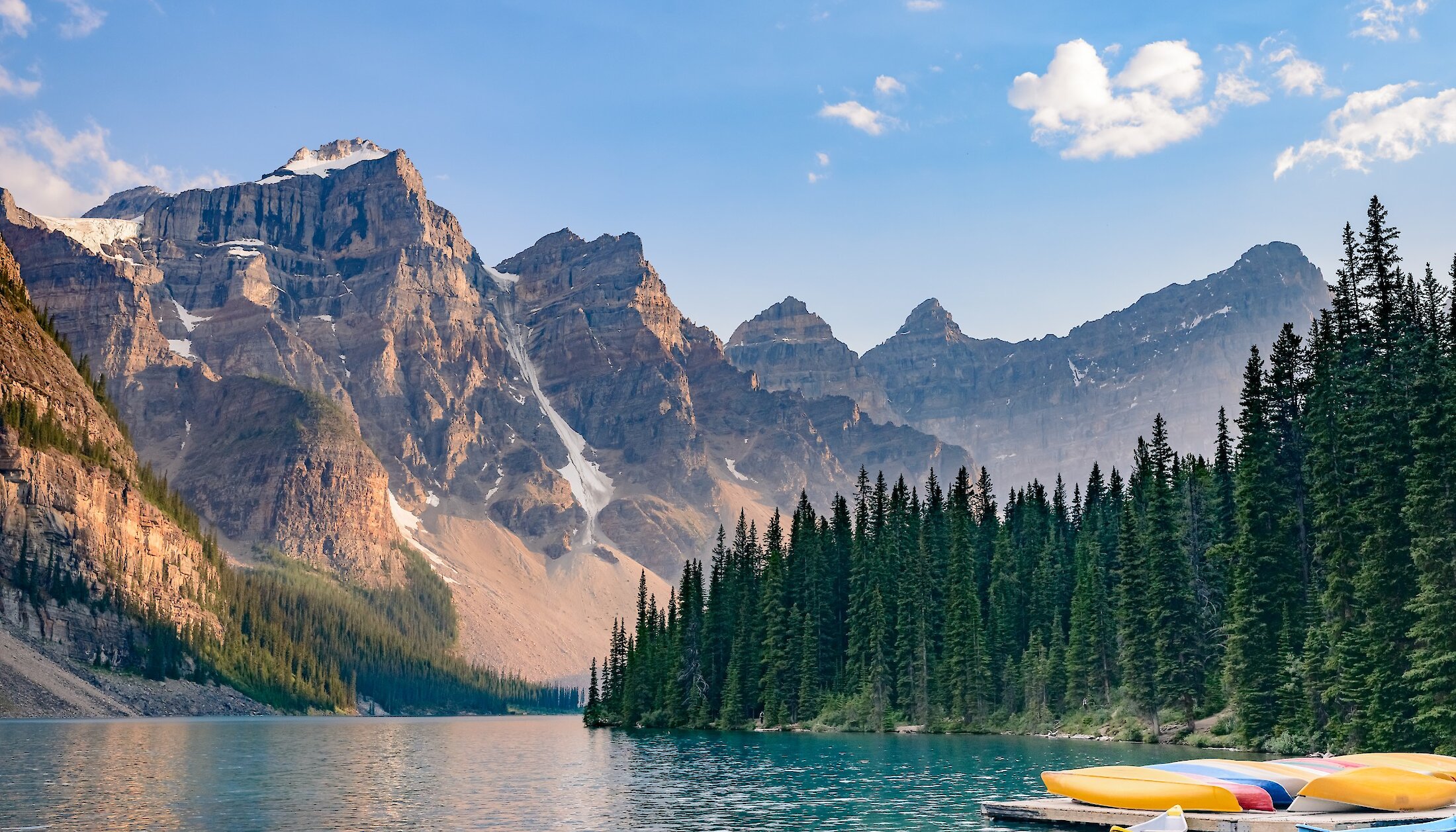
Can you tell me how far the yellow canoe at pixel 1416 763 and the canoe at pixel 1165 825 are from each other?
35.7 ft

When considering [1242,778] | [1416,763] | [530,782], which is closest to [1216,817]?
[1242,778]

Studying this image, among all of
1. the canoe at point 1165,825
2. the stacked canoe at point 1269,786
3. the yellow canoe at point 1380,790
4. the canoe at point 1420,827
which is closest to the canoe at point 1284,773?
the stacked canoe at point 1269,786

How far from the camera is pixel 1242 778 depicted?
44219 millimetres

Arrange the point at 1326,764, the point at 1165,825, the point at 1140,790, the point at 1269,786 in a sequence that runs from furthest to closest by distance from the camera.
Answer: the point at 1326,764
the point at 1140,790
the point at 1269,786
the point at 1165,825

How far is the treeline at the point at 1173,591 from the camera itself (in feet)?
213

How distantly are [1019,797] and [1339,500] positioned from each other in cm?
3283

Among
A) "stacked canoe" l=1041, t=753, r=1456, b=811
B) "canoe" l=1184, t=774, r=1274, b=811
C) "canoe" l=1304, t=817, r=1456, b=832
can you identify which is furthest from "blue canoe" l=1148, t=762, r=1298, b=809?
"canoe" l=1304, t=817, r=1456, b=832

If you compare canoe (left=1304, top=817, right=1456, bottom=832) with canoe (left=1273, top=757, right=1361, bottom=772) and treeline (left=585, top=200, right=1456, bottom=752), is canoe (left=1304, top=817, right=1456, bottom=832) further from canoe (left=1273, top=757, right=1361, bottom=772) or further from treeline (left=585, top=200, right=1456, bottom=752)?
treeline (left=585, top=200, right=1456, bottom=752)

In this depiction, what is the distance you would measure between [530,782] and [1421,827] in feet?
152

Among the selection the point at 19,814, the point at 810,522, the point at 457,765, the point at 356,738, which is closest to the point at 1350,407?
the point at 457,765

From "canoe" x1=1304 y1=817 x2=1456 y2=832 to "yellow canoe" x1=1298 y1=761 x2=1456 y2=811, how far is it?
2.62 metres

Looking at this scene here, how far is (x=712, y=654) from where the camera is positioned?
15538 cm

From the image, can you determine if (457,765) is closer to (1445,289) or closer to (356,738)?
(356,738)

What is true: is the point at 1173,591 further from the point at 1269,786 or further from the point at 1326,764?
the point at 1269,786
